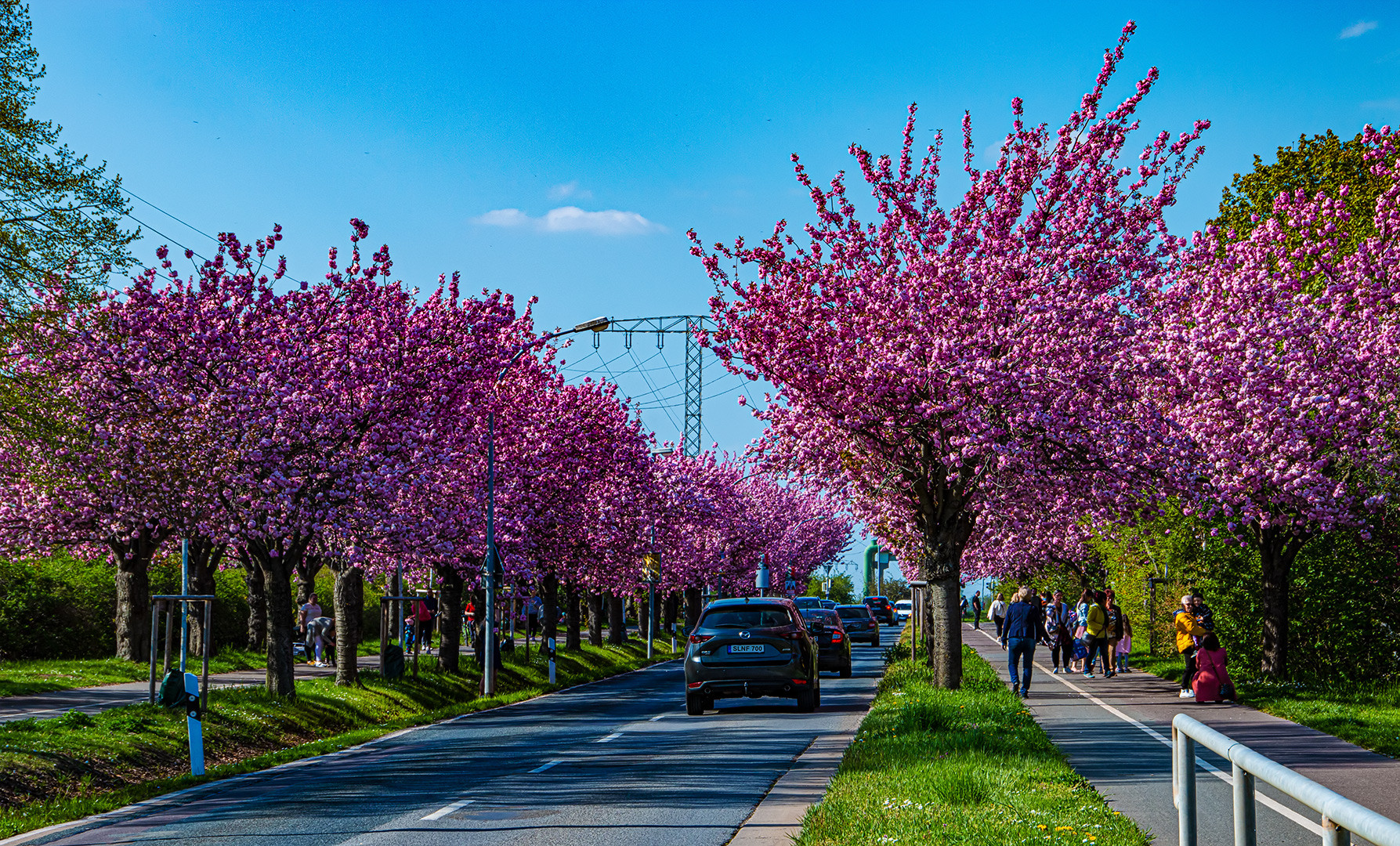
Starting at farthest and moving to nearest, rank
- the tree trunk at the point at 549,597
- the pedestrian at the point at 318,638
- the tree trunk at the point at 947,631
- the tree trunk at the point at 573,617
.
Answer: the tree trunk at the point at 573,617 < the tree trunk at the point at 549,597 < the pedestrian at the point at 318,638 < the tree trunk at the point at 947,631

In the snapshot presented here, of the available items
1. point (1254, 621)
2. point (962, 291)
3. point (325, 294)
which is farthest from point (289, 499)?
point (1254, 621)

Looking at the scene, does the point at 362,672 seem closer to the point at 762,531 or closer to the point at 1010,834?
the point at 1010,834

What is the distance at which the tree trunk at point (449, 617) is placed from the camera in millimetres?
29234

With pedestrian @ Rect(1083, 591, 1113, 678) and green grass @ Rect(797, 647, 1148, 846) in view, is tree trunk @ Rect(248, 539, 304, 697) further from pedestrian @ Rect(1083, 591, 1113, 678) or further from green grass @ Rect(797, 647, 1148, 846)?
pedestrian @ Rect(1083, 591, 1113, 678)

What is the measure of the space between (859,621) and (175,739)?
36.8 metres

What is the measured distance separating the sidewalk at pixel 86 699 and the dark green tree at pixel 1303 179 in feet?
76.5

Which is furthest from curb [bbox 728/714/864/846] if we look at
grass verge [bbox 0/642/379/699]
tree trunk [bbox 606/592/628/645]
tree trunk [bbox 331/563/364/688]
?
tree trunk [bbox 606/592/628/645]

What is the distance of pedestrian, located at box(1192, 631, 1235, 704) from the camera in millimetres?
21188

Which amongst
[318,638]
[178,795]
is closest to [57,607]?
[318,638]

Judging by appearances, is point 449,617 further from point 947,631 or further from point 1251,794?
point 1251,794

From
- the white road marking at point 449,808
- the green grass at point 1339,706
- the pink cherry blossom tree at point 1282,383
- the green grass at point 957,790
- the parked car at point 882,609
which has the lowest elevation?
the parked car at point 882,609

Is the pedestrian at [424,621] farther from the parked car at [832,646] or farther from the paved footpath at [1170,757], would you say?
the paved footpath at [1170,757]

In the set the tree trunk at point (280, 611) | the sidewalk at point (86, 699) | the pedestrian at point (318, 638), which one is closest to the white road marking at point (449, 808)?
the sidewalk at point (86, 699)

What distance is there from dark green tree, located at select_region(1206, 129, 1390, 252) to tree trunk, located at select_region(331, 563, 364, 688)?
2067cm
